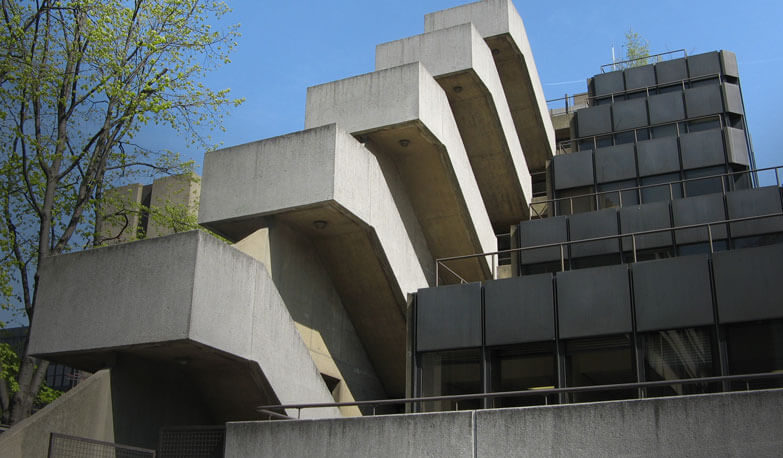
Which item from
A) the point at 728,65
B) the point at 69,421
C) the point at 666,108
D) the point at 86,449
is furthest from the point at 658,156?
the point at 69,421

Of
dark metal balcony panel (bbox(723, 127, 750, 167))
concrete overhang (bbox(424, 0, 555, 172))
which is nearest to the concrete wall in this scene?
concrete overhang (bbox(424, 0, 555, 172))

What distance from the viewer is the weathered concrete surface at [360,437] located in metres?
13.7

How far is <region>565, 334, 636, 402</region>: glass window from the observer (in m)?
16.0

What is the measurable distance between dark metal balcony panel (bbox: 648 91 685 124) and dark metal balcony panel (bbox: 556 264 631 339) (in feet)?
59.6

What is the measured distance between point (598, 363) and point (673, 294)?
189 cm

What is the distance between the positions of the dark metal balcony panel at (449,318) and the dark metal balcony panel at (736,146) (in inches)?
616

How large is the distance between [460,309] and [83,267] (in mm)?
7598

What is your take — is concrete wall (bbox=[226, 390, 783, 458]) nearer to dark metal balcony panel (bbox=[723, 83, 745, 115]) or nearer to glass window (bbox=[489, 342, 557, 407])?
glass window (bbox=[489, 342, 557, 407])

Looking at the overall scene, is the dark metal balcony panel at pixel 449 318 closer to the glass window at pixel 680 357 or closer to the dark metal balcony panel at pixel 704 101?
the glass window at pixel 680 357

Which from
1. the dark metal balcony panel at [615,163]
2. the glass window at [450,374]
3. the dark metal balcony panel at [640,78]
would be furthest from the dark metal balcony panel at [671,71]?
the glass window at [450,374]

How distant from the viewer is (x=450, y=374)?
1752 centimetres

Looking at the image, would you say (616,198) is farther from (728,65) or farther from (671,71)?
(728,65)

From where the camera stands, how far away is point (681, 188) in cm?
2853

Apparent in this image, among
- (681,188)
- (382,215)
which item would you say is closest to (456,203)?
(382,215)
